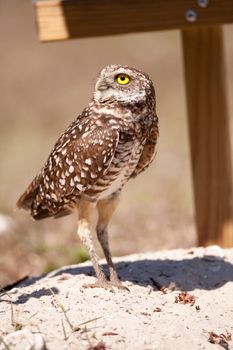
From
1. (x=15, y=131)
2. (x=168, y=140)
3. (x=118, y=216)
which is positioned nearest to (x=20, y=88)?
(x=15, y=131)

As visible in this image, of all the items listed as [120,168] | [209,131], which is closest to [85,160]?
[120,168]

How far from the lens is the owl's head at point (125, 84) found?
13.9 feet

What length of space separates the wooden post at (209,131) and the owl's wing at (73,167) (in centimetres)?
124

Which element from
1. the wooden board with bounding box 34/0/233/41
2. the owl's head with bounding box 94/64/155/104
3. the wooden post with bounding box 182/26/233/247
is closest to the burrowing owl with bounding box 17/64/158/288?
the owl's head with bounding box 94/64/155/104

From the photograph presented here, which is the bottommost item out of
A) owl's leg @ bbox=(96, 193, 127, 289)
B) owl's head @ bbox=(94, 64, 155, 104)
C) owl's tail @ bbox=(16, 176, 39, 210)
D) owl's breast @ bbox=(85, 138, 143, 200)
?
owl's leg @ bbox=(96, 193, 127, 289)

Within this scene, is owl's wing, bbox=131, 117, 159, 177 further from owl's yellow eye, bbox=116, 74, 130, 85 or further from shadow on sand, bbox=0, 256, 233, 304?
shadow on sand, bbox=0, 256, 233, 304

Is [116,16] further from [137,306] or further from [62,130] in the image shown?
[62,130]

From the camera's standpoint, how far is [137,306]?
4.05 m

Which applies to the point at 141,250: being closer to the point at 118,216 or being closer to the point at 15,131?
the point at 118,216

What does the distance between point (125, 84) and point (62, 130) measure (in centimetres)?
702

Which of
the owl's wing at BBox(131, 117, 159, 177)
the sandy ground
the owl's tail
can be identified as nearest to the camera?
the sandy ground

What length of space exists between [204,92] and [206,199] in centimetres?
76

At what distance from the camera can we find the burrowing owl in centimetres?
424

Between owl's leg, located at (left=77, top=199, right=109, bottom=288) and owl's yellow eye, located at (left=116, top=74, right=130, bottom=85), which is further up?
owl's yellow eye, located at (left=116, top=74, right=130, bottom=85)
